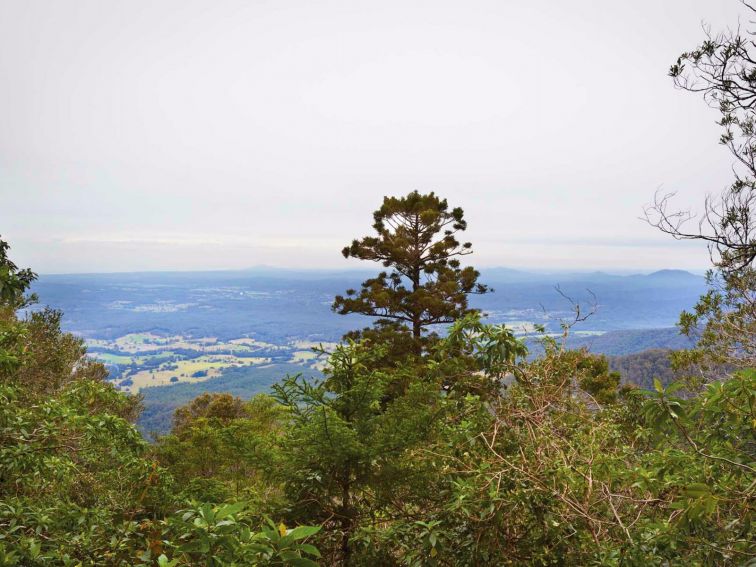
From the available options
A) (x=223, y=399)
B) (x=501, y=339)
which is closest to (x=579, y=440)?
(x=501, y=339)

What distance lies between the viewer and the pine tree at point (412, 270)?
14883 millimetres

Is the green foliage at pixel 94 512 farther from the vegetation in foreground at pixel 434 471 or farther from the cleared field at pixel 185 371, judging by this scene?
the cleared field at pixel 185 371

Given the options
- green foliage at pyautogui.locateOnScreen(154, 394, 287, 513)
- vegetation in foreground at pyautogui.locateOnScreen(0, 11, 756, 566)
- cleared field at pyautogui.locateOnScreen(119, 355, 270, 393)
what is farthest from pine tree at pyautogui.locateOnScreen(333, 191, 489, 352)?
cleared field at pyautogui.locateOnScreen(119, 355, 270, 393)

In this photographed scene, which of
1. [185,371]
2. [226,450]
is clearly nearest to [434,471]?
[226,450]

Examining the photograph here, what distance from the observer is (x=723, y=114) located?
5824mm

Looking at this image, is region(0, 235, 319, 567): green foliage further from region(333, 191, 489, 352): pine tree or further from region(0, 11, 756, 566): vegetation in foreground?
region(333, 191, 489, 352): pine tree

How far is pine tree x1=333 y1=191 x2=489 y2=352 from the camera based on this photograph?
1488cm

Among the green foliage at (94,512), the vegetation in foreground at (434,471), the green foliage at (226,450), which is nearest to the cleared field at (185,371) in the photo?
the green foliage at (226,450)

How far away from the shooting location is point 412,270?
1584cm

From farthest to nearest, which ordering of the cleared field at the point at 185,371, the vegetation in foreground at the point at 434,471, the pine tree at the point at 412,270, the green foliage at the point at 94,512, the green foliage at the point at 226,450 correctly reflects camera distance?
the cleared field at the point at 185,371, the pine tree at the point at 412,270, the green foliage at the point at 226,450, the vegetation in foreground at the point at 434,471, the green foliage at the point at 94,512

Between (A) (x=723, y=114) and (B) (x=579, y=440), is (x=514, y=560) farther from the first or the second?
(A) (x=723, y=114)

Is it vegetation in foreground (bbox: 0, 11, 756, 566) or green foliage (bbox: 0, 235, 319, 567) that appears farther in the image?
vegetation in foreground (bbox: 0, 11, 756, 566)

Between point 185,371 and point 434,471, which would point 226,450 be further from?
point 185,371

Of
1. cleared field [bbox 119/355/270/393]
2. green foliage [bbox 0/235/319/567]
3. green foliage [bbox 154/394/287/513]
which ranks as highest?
green foliage [bbox 0/235/319/567]
